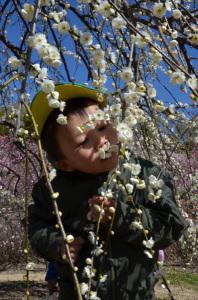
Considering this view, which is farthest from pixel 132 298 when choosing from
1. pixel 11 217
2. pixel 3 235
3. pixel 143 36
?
pixel 3 235

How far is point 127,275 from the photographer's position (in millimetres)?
1520

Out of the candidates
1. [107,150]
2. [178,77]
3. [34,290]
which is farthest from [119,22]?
[34,290]

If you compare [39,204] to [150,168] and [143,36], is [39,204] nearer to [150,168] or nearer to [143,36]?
[150,168]

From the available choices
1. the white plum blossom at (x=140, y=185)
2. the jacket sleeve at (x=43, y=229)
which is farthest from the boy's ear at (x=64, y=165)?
the white plum blossom at (x=140, y=185)

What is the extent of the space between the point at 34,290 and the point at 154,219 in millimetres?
4323

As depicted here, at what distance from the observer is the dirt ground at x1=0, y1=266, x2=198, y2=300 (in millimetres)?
5162

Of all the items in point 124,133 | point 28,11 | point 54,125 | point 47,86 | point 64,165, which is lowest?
point 64,165

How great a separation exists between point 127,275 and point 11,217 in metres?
6.42

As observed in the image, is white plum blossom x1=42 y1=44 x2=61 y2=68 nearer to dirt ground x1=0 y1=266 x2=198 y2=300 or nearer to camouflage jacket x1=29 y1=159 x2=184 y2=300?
camouflage jacket x1=29 y1=159 x2=184 y2=300

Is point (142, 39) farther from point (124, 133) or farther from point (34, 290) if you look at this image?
point (34, 290)

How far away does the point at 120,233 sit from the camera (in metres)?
1.46

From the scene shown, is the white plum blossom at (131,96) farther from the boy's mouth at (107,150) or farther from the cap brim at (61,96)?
the cap brim at (61,96)

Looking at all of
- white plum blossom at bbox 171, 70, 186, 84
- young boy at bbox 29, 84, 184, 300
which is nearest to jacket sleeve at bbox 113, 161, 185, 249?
young boy at bbox 29, 84, 184, 300

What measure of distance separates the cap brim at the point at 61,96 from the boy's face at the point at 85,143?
0.14ft
